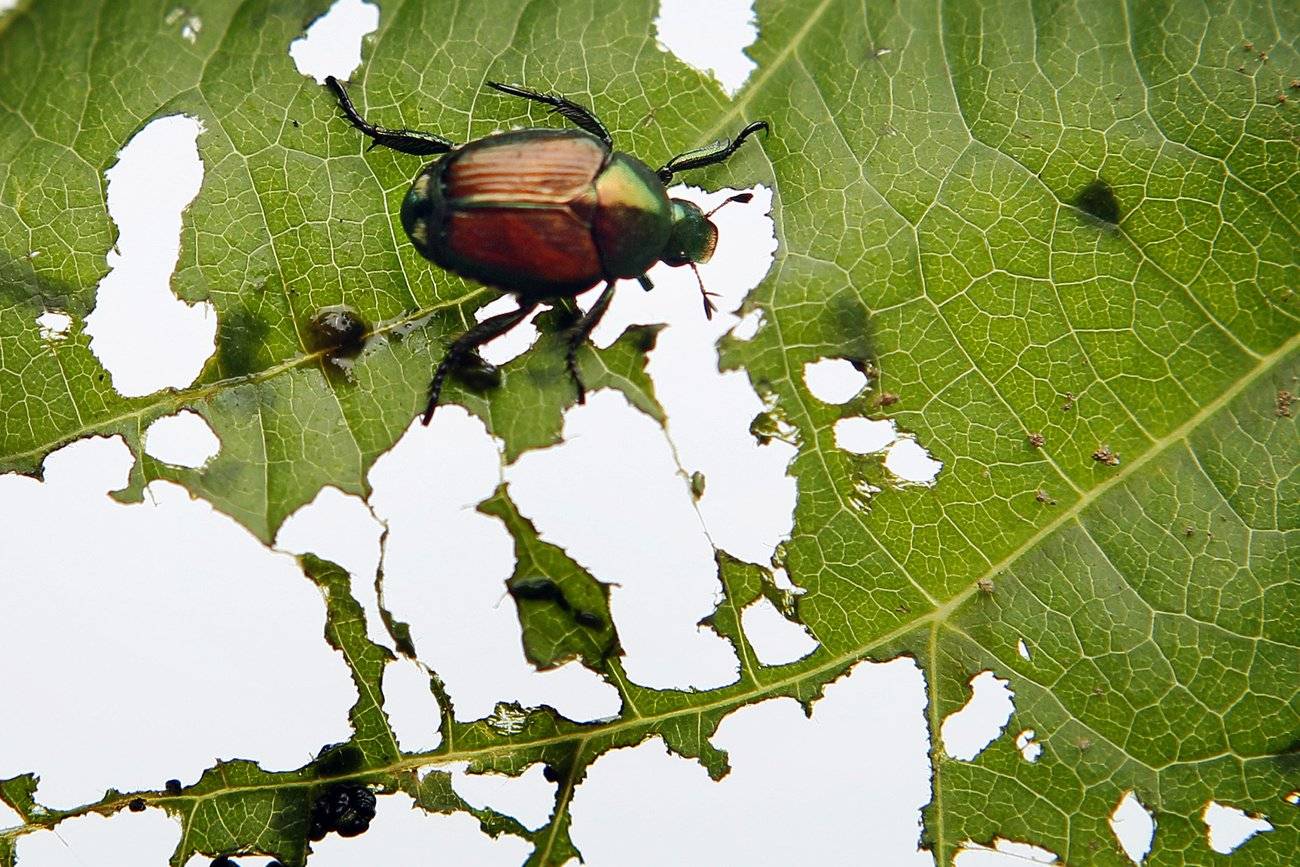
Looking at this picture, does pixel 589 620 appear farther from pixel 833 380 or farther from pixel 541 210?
pixel 541 210

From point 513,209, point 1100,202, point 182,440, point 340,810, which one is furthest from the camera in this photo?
point 340,810

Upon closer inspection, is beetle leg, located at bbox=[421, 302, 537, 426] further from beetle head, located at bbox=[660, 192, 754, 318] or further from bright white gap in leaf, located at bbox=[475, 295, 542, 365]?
beetle head, located at bbox=[660, 192, 754, 318]

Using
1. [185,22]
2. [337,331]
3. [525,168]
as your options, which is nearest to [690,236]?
[525,168]

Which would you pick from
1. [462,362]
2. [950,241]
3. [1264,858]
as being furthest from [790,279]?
[1264,858]

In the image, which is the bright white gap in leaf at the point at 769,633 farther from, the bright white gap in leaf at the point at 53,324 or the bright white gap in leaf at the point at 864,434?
the bright white gap in leaf at the point at 53,324

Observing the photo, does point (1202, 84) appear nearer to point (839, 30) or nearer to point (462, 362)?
point (839, 30)

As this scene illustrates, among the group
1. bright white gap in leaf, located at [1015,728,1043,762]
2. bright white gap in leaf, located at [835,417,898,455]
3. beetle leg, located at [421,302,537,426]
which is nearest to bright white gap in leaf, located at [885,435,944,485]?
bright white gap in leaf, located at [835,417,898,455]
